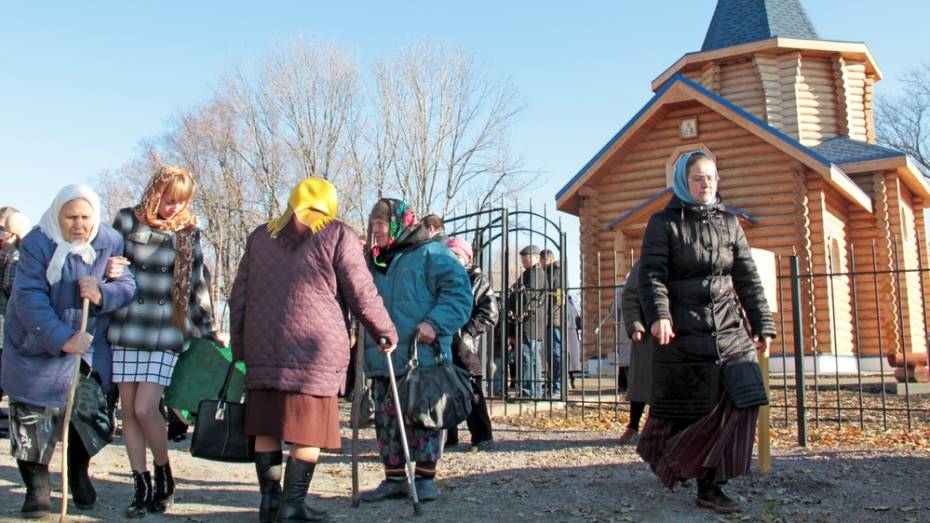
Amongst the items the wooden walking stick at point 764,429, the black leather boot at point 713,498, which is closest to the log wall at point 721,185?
the wooden walking stick at point 764,429

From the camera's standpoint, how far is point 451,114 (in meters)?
29.9

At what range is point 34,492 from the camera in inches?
155

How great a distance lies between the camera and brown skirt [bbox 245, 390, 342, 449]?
3654mm

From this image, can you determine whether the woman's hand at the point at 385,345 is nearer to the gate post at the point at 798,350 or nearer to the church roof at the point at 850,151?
the gate post at the point at 798,350

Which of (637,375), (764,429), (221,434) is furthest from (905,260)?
(221,434)

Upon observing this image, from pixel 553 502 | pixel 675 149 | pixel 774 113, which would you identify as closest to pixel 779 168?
pixel 675 149

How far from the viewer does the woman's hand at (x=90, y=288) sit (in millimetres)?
3832

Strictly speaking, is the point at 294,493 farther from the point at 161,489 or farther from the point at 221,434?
the point at 161,489

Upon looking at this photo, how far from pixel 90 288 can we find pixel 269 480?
4.21 feet

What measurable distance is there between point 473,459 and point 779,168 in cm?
1178

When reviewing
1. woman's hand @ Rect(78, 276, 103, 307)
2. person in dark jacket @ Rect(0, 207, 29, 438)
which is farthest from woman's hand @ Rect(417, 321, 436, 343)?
person in dark jacket @ Rect(0, 207, 29, 438)

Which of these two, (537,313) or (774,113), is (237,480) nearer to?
(537,313)

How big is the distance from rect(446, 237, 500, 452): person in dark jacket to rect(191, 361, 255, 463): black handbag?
2372 millimetres

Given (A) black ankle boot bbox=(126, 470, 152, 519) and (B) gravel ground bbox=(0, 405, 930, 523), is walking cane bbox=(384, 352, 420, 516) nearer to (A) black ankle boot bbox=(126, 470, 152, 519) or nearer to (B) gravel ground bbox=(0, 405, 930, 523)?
(B) gravel ground bbox=(0, 405, 930, 523)
